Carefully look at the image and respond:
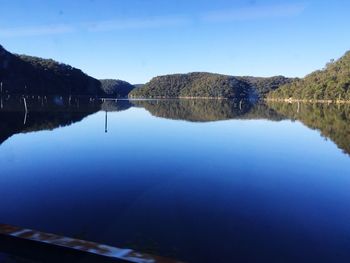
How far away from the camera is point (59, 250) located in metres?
7.61

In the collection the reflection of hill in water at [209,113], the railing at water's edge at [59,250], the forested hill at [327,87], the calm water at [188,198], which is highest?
the forested hill at [327,87]

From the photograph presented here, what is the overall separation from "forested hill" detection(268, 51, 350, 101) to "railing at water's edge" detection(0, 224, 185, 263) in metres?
117

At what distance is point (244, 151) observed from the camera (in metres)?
23.2

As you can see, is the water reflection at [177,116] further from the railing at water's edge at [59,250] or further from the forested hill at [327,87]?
the forested hill at [327,87]

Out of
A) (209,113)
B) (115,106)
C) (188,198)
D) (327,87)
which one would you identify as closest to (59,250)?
(188,198)

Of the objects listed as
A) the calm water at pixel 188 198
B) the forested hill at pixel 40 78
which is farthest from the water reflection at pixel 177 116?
the forested hill at pixel 40 78

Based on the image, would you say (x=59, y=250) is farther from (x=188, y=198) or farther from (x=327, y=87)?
(x=327, y=87)

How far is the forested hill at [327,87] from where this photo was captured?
118 m

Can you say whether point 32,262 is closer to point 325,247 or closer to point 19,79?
point 325,247

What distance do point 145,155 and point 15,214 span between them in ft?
34.4

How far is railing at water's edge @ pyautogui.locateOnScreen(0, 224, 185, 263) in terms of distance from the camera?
7.20 m

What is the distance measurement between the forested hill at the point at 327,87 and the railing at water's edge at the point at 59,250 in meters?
117

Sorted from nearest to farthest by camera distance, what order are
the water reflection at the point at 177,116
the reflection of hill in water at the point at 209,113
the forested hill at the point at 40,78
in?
the water reflection at the point at 177,116 < the reflection of hill in water at the point at 209,113 < the forested hill at the point at 40,78

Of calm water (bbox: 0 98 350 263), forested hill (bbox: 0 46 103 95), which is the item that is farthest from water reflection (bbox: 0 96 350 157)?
forested hill (bbox: 0 46 103 95)
